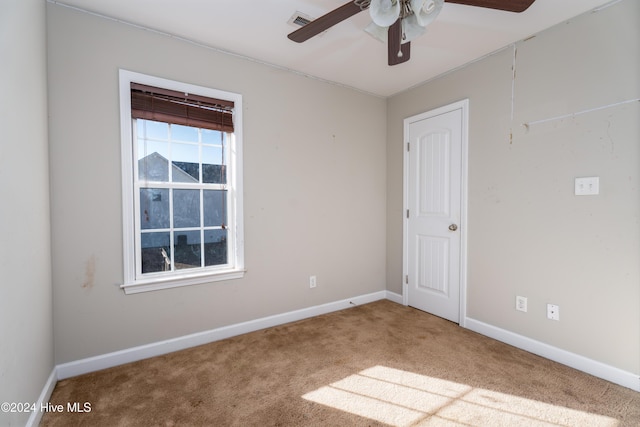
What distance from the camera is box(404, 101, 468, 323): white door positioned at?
287 centimetres

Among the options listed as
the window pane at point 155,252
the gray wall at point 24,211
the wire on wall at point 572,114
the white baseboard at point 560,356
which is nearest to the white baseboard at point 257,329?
the white baseboard at point 560,356

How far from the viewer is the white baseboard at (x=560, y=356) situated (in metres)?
1.89

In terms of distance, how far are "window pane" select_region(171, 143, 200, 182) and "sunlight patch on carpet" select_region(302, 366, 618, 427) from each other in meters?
1.95

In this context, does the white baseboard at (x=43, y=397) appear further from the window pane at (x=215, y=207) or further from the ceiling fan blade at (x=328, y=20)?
the ceiling fan blade at (x=328, y=20)

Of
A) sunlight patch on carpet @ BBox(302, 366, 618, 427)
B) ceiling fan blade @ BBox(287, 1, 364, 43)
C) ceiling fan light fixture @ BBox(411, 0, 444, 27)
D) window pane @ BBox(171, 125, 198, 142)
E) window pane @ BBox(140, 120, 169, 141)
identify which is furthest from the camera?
window pane @ BBox(171, 125, 198, 142)

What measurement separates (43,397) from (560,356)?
3486 mm

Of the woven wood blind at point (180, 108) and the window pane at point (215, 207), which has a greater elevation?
the woven wood blind at point (180, 108)

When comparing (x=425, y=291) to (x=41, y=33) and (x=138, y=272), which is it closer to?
(x=138, y=272)

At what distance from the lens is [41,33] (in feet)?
5.88

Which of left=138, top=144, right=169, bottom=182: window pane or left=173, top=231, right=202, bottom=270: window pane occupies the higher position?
left=138, top=144, right=169, bottom=182: window pane

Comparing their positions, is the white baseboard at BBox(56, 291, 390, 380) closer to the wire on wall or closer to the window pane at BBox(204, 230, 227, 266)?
the window pane at BBox(204, 230, 227, 266)

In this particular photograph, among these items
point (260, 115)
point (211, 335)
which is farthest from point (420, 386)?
point (260, 115)

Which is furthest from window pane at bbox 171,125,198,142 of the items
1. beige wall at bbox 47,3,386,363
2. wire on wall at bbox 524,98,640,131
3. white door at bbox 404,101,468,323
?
wire on wall at bbox 524,98,640,131

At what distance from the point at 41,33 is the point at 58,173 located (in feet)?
2.87
